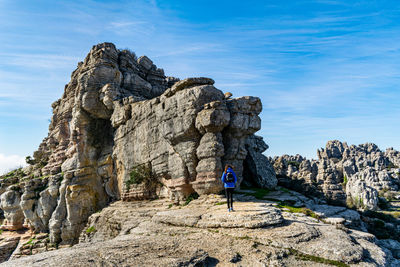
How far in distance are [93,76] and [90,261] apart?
81.4ft

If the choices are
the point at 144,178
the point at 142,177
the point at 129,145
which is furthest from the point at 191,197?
the point at 129,145

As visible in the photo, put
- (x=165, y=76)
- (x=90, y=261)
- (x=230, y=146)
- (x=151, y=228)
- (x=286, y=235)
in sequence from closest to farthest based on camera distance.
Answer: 1. (x=90, y=261)
2. (x=286, y=235)
3. (x=151, y=228)
4. (x=230, y=146)
5. (x=165, y=76)

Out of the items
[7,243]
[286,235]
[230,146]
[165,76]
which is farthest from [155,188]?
[7,243]

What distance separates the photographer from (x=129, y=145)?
25.1m

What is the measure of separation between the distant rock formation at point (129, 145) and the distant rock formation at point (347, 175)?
7.14m

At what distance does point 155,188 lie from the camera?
22.7 m

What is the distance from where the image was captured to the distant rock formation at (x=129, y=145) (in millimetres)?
18797

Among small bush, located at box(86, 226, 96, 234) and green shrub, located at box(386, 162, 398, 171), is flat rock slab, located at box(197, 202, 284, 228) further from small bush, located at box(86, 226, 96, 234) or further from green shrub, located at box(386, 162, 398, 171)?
green shrub, located at box(386, 162, 398, 171)

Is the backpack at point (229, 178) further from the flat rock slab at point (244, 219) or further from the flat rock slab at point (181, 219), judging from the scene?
the flat rock slab at point (181, 219)

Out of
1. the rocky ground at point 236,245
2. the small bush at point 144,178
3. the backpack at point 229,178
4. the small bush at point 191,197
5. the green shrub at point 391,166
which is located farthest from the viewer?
the green shrub at point 391,166

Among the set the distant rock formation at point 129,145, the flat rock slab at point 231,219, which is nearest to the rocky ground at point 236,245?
the flat rock slab at point 231,219

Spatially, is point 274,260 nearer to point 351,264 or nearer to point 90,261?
point 351,264

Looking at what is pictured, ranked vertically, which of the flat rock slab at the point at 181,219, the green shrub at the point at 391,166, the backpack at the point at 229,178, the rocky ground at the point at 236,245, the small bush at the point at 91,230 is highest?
the backpack at the point at 229,178

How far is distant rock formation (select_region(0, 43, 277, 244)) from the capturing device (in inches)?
740
